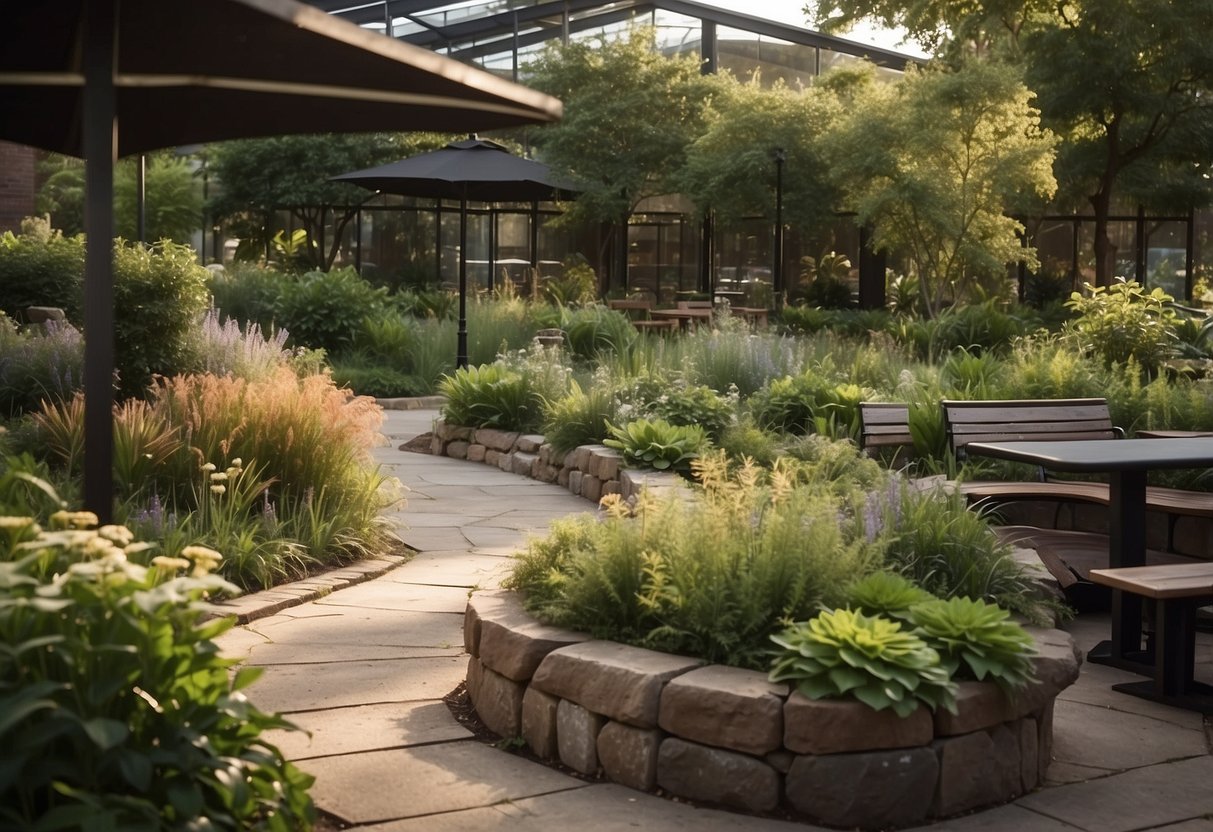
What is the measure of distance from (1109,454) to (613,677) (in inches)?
107

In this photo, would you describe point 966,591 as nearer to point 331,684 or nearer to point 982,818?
point 982,818

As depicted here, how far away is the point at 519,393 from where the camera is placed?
34.5 ft

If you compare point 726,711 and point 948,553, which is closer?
point 726,711

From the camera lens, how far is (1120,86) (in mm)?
21906

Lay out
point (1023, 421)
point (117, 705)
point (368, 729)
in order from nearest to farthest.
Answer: point (117, 705), point (368, 729), point (1023, 421)

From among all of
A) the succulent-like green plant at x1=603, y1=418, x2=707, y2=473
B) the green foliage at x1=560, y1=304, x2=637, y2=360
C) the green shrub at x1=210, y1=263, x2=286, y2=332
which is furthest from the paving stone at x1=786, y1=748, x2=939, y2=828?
the green shrub at x1=210, y1=263, x2=286, y2=332

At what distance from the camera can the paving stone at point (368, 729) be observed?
3.95 metres

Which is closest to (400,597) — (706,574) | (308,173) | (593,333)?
(706,574)

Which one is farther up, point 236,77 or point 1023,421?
point 236,77

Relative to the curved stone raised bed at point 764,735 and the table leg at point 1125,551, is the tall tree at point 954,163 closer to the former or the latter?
the table leg at point 1125,551

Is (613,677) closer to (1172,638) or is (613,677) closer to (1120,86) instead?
(1172,638)

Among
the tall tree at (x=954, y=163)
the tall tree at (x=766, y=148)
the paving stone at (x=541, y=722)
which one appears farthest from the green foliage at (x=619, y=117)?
the paving stone at (x=541, y=722)

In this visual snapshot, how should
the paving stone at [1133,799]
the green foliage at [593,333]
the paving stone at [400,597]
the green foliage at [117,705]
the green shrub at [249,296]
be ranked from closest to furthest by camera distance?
the green foliage at [117,705] → the paving stone at [1133,799] → the paving stone at [400,597] → the green foliage at [593,333] → the green shrub at [249,296]

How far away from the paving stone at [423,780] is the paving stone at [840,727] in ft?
2.16
